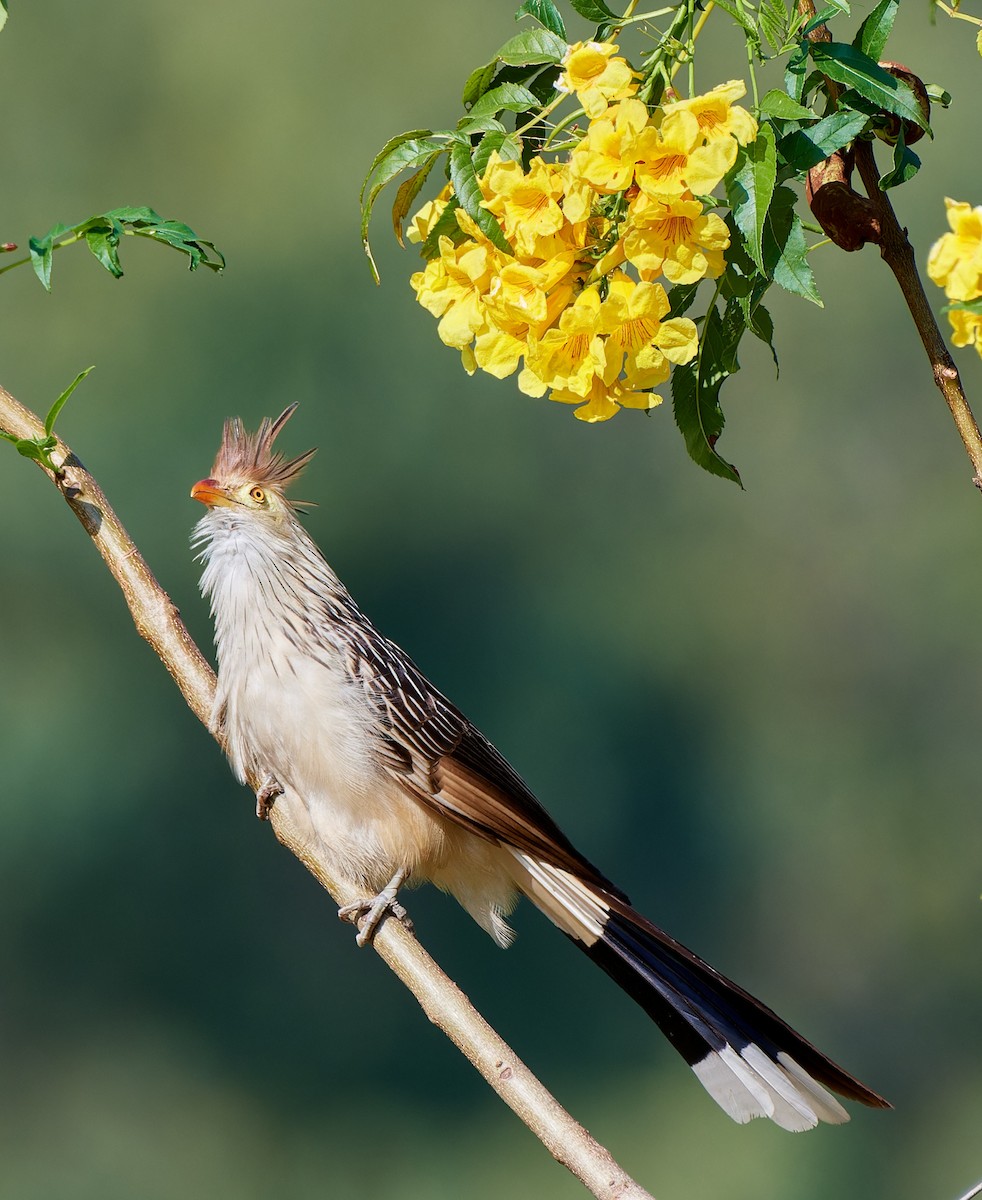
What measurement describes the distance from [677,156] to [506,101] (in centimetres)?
15

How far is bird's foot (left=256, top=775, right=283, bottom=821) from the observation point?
170 centimetres

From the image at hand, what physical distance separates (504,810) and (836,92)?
3.39 ft

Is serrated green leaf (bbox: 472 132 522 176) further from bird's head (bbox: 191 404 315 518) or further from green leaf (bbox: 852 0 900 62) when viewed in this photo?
bird's head (bbox: 191 404 315 518)

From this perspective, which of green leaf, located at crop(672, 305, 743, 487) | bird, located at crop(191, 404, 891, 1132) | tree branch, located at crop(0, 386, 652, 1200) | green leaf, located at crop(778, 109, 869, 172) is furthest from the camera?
bird, located at crop(191, 404, 891, 1132)

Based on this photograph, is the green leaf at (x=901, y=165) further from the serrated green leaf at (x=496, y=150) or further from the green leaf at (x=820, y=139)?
the serrated green leaf at (x=496, y=150)

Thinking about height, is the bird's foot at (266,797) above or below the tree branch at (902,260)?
below

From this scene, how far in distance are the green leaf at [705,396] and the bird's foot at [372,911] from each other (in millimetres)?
715

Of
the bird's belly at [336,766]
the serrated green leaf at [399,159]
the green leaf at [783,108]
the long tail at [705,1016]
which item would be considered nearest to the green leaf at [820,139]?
the green leaf at [783,108]

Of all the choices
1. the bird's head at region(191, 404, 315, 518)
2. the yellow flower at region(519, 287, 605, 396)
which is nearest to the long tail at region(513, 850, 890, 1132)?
the bird's head at region(191, 404, 315, 518)

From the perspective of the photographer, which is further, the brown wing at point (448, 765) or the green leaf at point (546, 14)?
the brown wing at point (448, 765)

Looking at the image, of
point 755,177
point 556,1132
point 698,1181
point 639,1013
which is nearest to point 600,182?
point 755,177

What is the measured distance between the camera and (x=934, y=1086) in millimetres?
5453

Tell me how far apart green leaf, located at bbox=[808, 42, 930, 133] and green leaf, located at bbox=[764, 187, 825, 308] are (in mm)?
73

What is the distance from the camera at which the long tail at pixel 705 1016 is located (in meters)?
1.45
